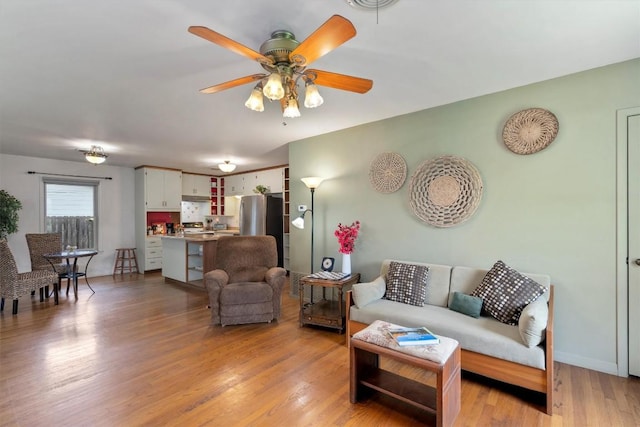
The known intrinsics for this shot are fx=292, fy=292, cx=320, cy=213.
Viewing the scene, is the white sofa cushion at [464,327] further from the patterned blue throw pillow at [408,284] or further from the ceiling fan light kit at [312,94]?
the ceiling fan light kit at [312,94]

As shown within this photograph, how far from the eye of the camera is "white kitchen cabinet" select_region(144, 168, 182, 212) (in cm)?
645

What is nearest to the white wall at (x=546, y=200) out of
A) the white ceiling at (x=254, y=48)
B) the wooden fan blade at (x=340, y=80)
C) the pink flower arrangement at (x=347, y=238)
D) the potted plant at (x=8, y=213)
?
the white ceiling at (x=254, y=48)

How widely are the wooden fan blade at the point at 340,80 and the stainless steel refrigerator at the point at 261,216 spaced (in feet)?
15.3

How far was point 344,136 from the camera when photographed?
12.7 feet

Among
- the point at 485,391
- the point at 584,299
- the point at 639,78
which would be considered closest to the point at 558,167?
the point at 639,78

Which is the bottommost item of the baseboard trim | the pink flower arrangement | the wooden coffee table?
the baseboard trim

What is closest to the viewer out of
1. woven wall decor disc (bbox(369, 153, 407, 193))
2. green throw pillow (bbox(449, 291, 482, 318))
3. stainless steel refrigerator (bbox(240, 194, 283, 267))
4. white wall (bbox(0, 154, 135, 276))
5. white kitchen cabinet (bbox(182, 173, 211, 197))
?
green throw pillow (bbox(449, 291, 482, 318))

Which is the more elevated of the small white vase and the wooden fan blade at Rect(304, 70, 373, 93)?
the wooden fan blade at Rect(304, 70, 373, 93)

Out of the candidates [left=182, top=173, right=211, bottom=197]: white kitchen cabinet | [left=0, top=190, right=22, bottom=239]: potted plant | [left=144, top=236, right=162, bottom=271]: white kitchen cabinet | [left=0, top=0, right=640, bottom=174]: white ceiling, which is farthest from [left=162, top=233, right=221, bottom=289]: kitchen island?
[left=0, top=190, right=22, bottom=239]: potted plant

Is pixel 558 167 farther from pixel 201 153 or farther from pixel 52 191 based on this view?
pixel 52 191

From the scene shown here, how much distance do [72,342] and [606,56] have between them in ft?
17.3

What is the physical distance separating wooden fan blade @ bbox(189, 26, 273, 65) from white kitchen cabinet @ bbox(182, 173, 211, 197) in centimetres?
639

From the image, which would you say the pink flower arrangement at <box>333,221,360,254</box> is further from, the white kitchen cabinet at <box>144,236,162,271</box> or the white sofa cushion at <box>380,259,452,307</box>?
the white kitchen cabinet at <box>144,236,162,271</box>

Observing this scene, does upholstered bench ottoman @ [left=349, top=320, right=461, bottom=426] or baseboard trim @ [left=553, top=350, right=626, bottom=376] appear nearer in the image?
upholstered bench ottoman @ [left=349, top=320, right=461, bottom=426]
